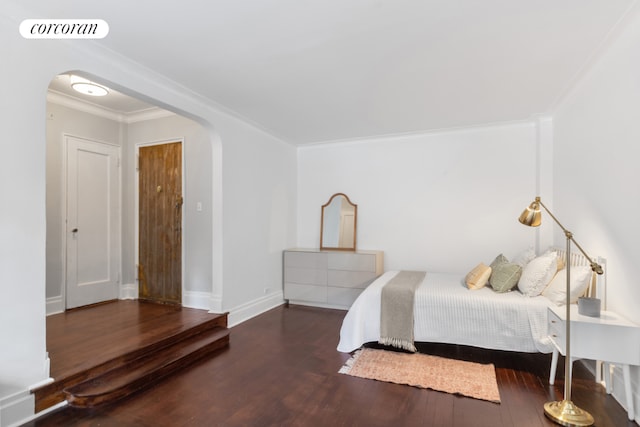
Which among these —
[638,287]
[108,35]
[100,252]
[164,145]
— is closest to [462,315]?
[638,287]

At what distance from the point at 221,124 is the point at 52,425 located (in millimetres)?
2974

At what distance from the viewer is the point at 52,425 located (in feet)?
6.57

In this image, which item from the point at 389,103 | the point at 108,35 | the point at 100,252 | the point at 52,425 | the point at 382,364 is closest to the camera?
the point at 52,425

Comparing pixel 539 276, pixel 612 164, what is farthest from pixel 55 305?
pixel 612 164

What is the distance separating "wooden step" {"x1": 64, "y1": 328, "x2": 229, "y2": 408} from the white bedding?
52.7 inches

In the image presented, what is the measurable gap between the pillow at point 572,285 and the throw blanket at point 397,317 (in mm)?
1162

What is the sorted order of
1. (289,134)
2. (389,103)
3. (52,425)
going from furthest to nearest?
1. (289,134)
2. (389,103)
3. (52,425)

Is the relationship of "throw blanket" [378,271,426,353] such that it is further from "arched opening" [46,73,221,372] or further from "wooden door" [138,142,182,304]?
"wooden door" [138,142,182,304]

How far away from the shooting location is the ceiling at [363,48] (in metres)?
1.98

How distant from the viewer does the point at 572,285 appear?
8.47ft

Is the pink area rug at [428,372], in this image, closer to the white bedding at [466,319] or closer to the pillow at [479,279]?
the white bedding at [466,319]

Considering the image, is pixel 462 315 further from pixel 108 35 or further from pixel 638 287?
pixel 108 35

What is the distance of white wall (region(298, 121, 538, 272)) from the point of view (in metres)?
4.22

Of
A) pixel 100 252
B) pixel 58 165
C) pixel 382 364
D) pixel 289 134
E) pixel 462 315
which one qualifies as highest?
pixel 289 134
